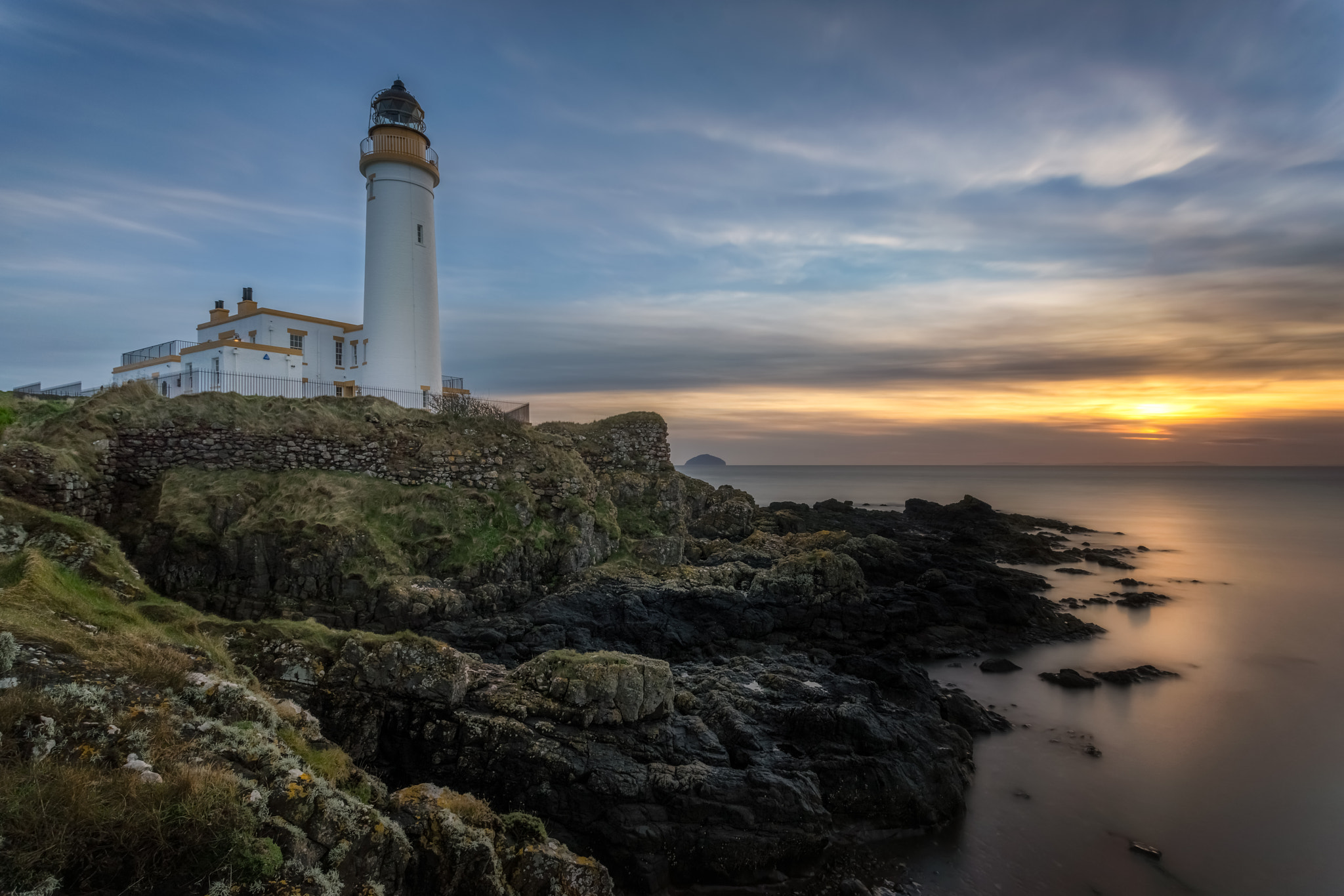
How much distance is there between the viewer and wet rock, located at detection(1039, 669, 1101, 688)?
740 inches

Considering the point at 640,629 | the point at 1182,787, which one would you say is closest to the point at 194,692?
the point at 640,629

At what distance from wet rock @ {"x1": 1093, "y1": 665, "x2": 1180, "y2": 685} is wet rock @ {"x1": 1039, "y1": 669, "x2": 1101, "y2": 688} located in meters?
0.65

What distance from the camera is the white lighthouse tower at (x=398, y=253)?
87.5ft

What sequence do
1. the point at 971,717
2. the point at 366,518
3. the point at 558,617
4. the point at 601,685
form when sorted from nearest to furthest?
the point at 601,685
the point at 971,717
the point at 558,617
the point at 366,518

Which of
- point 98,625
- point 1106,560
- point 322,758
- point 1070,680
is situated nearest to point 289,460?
point 98,625

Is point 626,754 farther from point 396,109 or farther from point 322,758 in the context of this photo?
point 396,109

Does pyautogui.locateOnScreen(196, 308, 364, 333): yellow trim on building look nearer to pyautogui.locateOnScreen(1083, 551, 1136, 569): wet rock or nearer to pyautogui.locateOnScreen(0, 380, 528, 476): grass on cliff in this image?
pyautogui.locateOnScreen(0, 380, 528, 476): grass on cliff

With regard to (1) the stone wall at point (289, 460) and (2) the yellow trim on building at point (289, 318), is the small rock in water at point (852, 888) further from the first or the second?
(2) the yellow trim on building at point (289, 318)

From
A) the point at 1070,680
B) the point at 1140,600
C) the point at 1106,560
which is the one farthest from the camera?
the point at 1106,560

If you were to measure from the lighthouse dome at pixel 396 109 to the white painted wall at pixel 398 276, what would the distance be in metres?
2.44

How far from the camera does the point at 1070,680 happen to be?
62.1ft

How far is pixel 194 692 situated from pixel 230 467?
16.3 metres

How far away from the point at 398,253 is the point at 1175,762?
30853mm

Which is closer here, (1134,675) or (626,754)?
(626,754)
